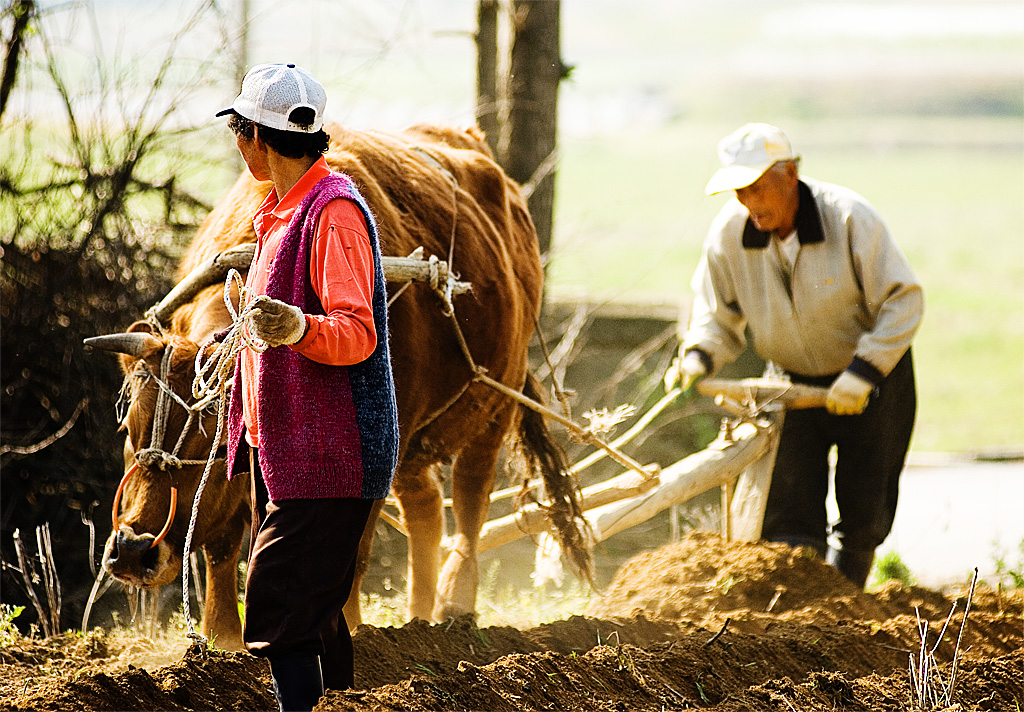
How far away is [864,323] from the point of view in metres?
5.21

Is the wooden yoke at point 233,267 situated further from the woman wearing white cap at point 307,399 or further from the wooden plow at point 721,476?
the wooden plow at point 721,476

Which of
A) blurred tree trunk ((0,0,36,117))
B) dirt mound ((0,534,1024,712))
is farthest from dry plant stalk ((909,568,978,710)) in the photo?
blurred tree trunk ((0,0,36,117))

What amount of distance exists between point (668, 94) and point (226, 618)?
4298cm

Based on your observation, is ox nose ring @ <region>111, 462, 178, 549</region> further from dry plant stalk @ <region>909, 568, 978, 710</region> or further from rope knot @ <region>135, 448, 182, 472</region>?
dry plant stalk @ <region>909, 568, 978, 710</region>

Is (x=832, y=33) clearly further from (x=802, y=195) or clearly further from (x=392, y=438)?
(x=392, y=438)

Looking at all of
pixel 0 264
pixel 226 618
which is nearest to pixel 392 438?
pixel 226 618

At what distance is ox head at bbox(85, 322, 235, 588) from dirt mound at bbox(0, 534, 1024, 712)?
13.9 inches

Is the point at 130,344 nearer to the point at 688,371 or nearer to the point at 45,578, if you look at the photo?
the point at 45,578

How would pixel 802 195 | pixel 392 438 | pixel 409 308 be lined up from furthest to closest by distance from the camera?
pixel 802 195 → pixel 409 308 → pixel 392 438

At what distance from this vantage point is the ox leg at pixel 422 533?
17.0ft

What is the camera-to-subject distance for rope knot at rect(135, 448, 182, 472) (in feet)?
11.3

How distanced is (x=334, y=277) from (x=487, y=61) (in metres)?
5.31

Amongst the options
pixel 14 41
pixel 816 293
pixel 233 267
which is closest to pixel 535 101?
pixel 816 293

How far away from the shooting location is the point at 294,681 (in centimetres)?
292
